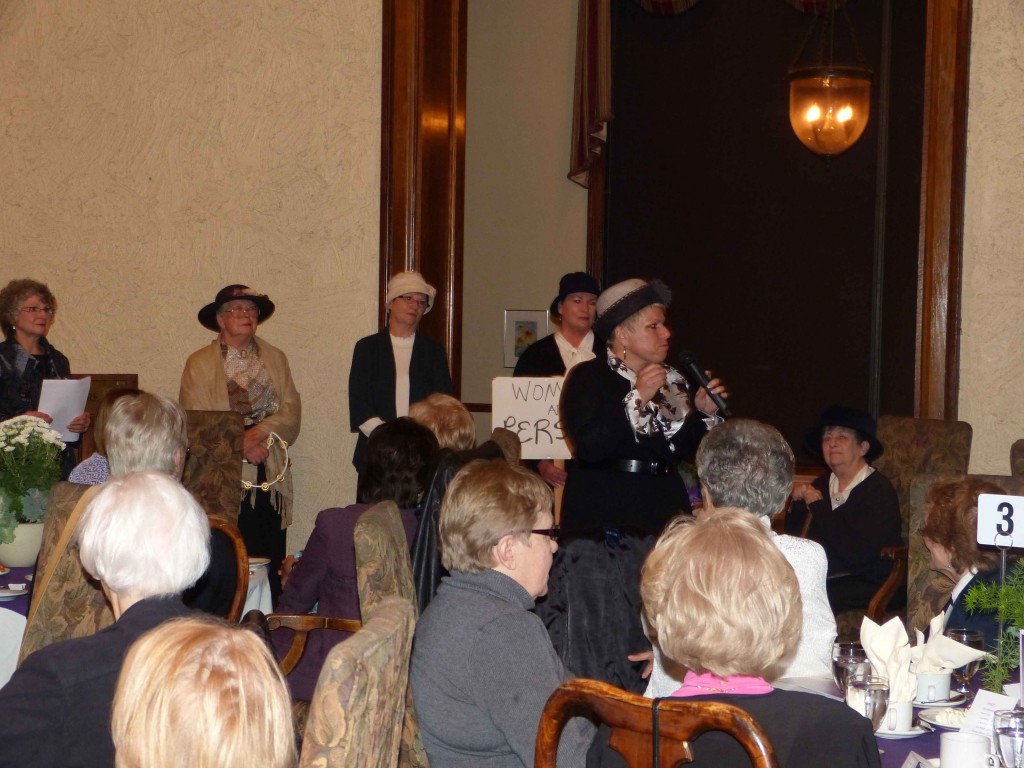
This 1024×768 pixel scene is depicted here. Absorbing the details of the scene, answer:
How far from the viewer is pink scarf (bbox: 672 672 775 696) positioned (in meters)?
1.69

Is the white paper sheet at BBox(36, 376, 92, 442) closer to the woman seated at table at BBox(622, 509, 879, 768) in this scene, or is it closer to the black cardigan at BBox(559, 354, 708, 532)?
the black cardigan at BBox(559, 354, 708, 532)

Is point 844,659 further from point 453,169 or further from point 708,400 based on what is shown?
point 453,169

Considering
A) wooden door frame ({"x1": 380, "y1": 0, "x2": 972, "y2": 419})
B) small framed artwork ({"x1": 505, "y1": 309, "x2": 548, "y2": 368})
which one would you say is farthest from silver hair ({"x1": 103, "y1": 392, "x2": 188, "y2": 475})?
small framed artwork ({"x1": 505, "y1": 309, "x2": 548, "y2": 368})

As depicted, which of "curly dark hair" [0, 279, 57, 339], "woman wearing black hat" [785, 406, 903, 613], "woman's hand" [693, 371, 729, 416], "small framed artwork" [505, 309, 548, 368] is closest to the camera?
"woman's hand" [693, 371, 729, 416]

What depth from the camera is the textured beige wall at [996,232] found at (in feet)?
18.8

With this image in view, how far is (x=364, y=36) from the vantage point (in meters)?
6.31

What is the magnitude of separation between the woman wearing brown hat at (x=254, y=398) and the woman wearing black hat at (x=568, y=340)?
1.25 m

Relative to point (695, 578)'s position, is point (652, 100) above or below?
above

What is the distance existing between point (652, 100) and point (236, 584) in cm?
575

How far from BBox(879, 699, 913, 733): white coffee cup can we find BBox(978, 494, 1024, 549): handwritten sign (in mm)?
390

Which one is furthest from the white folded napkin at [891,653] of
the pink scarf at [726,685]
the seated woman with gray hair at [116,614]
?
the seated woman with gray hair at [116,614]

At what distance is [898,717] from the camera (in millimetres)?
2193

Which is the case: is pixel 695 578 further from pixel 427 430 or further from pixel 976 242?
pixel 976 242

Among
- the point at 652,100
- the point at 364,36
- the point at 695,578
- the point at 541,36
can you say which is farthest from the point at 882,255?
the point at 695,578
